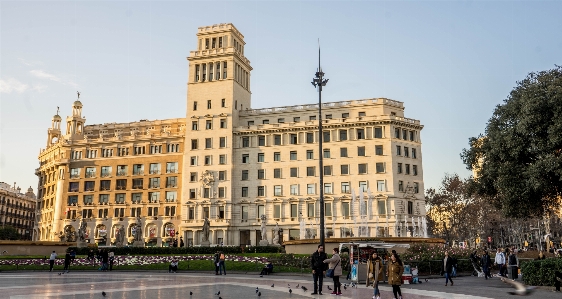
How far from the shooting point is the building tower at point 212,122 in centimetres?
7869

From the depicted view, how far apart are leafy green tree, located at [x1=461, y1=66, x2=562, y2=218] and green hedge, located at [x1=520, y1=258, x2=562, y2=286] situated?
657 centimetres

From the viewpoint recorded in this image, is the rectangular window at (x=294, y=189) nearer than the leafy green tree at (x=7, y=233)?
Yes

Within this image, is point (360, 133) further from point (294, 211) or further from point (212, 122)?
point (212, 122)

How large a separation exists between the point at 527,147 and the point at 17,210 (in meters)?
125

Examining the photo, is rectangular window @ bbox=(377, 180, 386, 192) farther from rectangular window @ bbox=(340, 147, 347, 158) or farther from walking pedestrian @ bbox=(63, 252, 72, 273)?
walking pedestrian @ bbox=(63, 252, 72, 273)

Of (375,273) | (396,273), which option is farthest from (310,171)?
(396,273)

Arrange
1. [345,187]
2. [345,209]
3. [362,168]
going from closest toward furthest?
[345,209] → [362,168] → [345,187]

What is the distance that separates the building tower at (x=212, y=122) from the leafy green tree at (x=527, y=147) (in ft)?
169

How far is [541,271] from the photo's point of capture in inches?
811

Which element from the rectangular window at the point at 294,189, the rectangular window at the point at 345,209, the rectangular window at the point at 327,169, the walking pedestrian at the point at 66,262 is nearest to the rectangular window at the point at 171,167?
the rectangular window at the point at 294,189

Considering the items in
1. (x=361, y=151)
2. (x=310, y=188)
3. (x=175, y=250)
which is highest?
(x=361, y=151)

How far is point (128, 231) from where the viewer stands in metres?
85.8

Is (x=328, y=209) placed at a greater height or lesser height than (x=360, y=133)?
lesser

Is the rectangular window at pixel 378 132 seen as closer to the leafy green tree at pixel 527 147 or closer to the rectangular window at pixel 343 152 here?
the rectangular window at pixel 343 152
